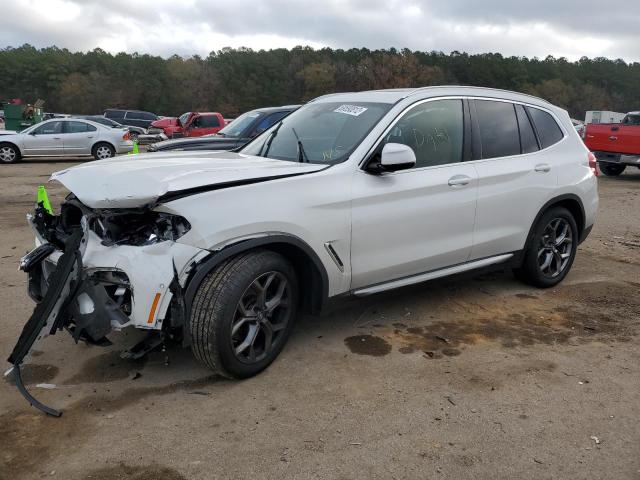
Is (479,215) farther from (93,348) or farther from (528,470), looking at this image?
(93,348)

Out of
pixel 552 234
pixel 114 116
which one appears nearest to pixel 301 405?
pixel 552 234

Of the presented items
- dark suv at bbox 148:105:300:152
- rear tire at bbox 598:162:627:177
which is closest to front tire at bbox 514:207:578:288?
dark suv at bbox 148:105:300:152

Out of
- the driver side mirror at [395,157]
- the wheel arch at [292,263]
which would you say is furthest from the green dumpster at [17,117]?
the driver side mirror at [395,157]

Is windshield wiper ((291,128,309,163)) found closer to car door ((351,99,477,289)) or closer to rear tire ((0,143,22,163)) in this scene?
car door ((351,99,477,289))

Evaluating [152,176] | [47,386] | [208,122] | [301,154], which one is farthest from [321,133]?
[208,122]

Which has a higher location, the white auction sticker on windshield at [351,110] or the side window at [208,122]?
the white auction sticker on windshield at [351,110]

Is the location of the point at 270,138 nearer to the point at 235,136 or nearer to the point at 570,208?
the point at 570,208

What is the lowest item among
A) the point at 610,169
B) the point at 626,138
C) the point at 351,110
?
the point at 610,169

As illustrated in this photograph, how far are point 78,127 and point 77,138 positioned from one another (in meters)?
0.41

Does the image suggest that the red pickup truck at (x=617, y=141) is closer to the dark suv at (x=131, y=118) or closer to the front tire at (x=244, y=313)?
the front tire at (x=244, y=313)

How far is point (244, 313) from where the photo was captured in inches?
133

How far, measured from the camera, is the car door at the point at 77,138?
A: 18000 mm

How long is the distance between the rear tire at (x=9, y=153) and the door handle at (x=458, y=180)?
17163mm

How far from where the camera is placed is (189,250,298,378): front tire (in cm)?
317
